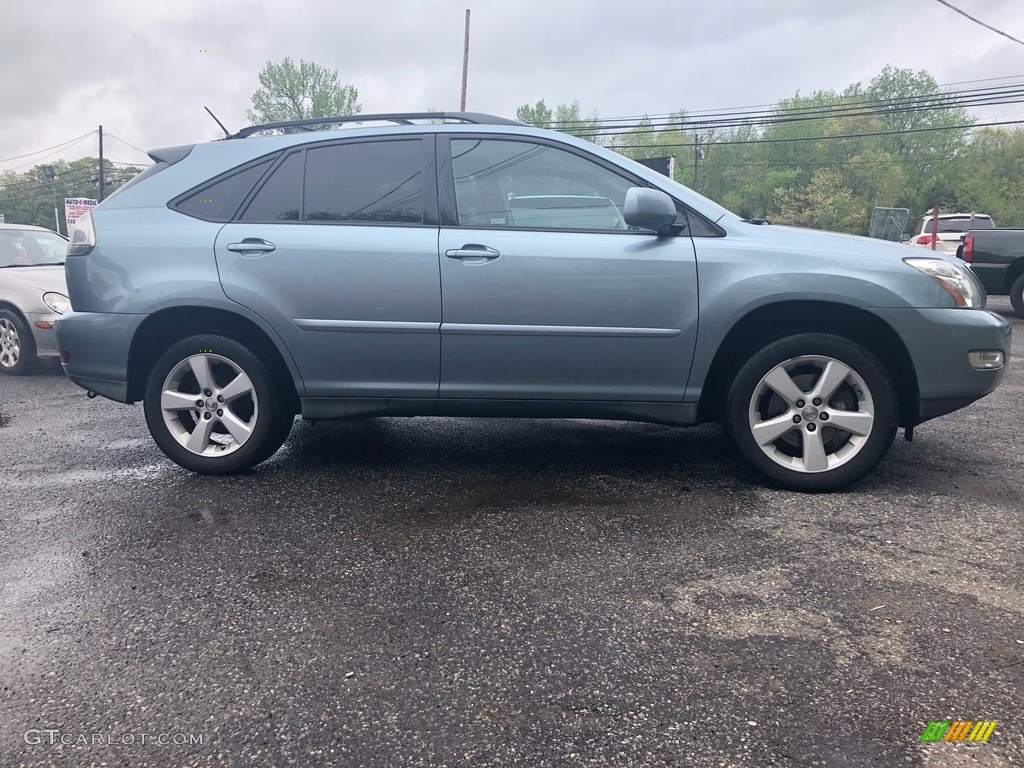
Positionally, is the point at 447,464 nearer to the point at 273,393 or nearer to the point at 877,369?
the point at 273,393

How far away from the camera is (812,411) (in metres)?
3.31

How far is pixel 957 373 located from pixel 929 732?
2.05 meters

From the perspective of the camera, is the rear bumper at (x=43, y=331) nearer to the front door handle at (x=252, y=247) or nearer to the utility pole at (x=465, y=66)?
the front door handle at (x=252, y=247)

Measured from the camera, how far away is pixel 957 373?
324 centimetres

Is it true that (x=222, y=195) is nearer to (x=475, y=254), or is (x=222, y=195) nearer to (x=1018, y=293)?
(x=475, y=254)

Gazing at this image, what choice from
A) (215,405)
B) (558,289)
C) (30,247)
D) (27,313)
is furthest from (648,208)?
(30,247)

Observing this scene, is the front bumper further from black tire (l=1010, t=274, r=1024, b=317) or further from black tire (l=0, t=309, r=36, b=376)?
black tire (l=1010, t=274, r=1024, b=317)

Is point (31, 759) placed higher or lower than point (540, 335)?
lower

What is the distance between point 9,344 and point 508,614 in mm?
6939

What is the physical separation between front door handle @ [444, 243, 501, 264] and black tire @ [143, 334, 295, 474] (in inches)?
44.4

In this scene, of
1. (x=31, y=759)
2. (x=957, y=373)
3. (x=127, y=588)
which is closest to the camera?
(x=31, y=759)

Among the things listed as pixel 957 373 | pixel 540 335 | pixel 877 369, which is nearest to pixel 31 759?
pixel 540 335

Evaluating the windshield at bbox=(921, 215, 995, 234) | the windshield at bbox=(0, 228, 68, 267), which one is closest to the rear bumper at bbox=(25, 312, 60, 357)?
the windshield at bbox=(0, 228, 68, 267)

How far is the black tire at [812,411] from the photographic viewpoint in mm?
3270
